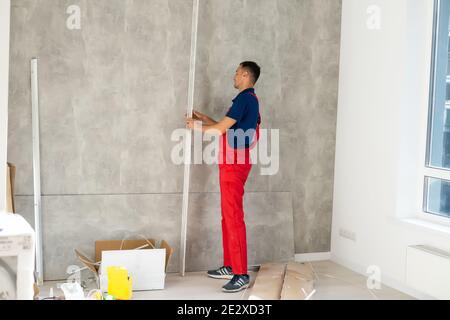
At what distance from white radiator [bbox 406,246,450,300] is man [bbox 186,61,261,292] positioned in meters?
1.21

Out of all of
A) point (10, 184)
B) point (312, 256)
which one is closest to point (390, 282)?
point (312, 256)

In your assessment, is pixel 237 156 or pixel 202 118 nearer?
pixel 237 156

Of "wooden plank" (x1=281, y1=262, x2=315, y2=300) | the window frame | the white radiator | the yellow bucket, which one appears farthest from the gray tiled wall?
the white radiator

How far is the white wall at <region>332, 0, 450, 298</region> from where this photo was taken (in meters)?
4.66

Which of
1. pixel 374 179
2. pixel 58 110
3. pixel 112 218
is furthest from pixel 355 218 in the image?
pixel 58 110

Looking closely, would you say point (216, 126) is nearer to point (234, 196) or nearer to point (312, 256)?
point (234, 196)

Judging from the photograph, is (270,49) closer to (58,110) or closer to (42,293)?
(58,110)

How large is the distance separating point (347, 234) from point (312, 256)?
0.39 metres

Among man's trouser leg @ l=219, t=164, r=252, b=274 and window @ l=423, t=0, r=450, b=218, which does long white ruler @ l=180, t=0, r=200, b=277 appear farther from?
window @ l=423, t=0, r=450, b=218

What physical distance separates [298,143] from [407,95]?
3.56ft

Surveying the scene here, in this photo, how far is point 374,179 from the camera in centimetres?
502

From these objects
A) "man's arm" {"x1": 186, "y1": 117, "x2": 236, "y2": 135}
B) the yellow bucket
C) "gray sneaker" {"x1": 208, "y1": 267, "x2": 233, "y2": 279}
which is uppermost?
"man's arm" {"x1": 186, "y1": 117, "x2": 236, "y2": 135}

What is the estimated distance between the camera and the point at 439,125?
4586mm

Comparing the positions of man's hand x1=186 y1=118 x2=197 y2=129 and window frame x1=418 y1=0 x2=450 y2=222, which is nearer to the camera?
window frame x1=418 y1=0 x2=450 y2=222
